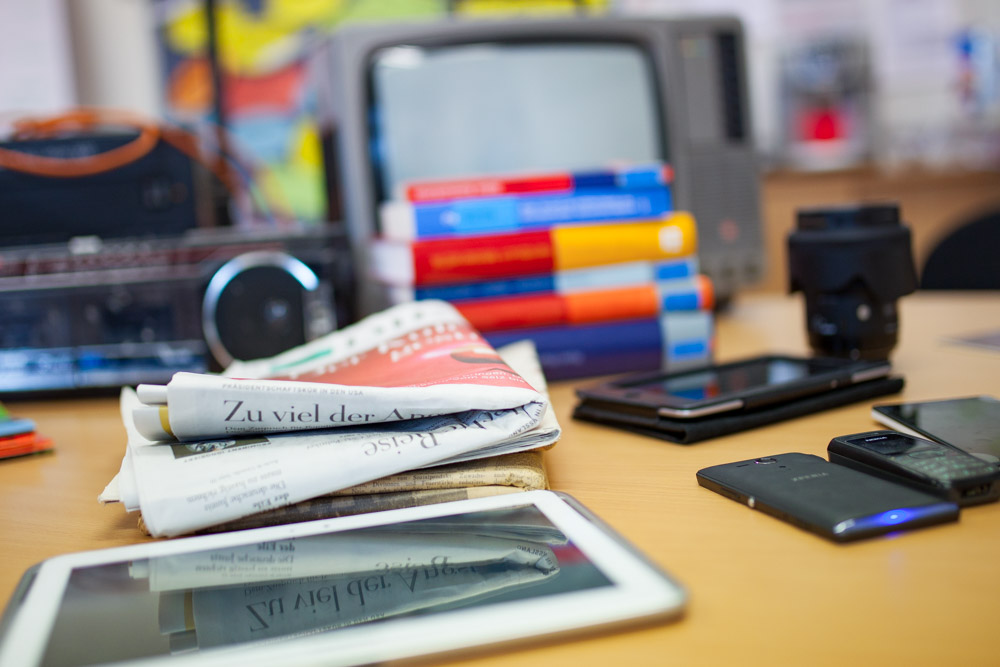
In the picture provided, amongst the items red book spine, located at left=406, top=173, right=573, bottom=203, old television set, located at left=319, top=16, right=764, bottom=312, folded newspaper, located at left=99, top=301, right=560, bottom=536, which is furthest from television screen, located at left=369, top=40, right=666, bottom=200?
folded newspaper, located at left=99, top=301, right=560, bottom=536

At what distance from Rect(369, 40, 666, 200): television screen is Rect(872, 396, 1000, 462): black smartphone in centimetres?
51

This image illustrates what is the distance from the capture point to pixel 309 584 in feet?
0.86

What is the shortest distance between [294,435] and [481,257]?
0.26 metres

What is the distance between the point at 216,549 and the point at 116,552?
38mm

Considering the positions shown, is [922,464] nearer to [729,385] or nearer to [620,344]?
[729,385]

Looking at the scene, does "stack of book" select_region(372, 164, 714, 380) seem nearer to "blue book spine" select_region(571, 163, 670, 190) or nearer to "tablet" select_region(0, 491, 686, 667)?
"blue book spine" select_region(571, 163, 670, 190)

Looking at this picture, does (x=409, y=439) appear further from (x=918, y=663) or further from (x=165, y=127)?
(x=165, y=127)

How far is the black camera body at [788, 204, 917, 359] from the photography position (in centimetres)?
54

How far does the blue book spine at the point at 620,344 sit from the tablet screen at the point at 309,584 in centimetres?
31

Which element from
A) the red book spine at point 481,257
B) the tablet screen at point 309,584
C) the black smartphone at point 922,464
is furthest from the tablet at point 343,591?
the red book spine at point 481,257

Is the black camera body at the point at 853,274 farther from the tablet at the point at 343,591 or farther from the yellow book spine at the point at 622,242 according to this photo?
the tablet at the point at 343,591

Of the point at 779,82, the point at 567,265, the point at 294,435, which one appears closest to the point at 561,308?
the point at 567,265

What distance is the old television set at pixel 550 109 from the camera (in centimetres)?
81

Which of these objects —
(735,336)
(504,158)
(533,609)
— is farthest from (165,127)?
(533,609)
